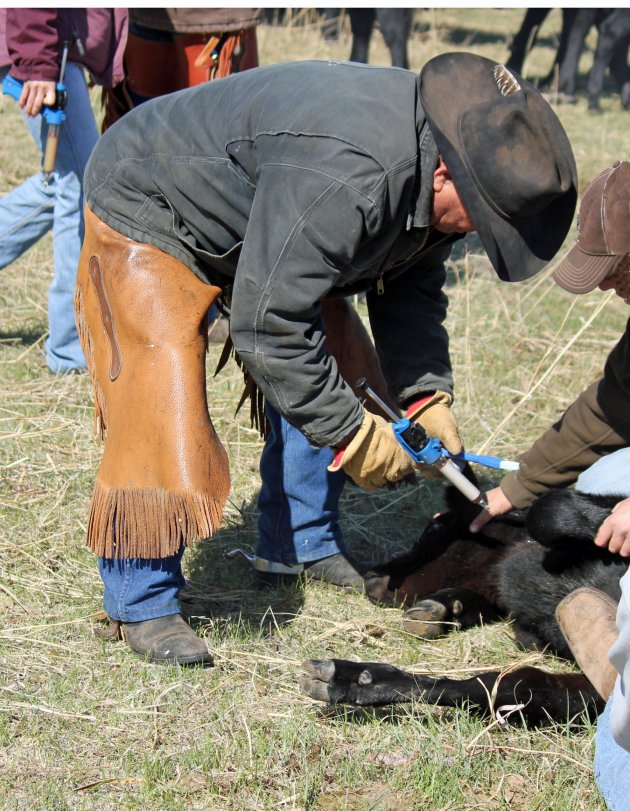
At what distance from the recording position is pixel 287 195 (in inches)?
91.1

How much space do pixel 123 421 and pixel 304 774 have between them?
40.9 inches

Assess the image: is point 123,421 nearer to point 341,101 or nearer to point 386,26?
point 341,101

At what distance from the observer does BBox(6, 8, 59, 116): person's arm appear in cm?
421

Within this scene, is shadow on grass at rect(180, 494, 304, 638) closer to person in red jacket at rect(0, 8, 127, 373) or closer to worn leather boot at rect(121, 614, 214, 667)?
worn leather boot at rect(121, 614, 214, 667)

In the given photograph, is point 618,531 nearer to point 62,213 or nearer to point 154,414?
point 154,414

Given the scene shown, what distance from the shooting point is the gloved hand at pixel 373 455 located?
8.63ft

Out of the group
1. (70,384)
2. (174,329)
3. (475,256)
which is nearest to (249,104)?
(174,329)

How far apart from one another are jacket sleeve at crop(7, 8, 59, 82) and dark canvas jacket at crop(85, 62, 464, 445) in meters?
1.63

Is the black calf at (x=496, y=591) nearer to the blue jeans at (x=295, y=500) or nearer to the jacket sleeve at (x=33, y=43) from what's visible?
the blue jeans at (x=295, y=500)

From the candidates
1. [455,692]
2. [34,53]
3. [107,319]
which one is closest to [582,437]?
[455,692]

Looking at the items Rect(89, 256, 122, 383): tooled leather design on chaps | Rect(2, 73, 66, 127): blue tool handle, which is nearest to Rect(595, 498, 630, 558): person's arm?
Rect(89, 256, 122, 383): tooled leather design on chaps

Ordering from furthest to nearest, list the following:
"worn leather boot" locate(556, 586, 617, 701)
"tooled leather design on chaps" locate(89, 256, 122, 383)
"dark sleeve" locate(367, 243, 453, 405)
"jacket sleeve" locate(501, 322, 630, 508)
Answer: "dark sleeve" locate(367, 243, 453, 405) → "jacket sleeve" locate(501, 322, 630, 508) → "tooled leather design on chaps" locate(89, 256, 122, 383) → "worn leather boot" locate(556, 586, 617, 701)

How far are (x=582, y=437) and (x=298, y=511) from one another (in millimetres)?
984


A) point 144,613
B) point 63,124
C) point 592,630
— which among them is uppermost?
point 63,124
